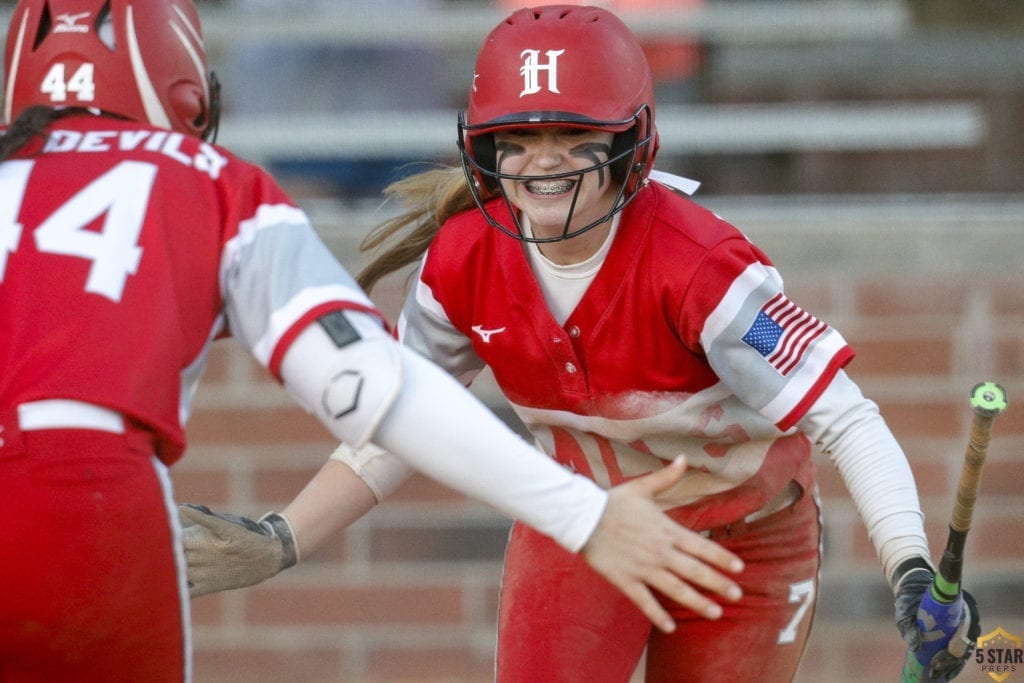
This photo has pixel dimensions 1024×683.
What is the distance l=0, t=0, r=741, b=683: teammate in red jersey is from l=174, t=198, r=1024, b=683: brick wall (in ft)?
7.69

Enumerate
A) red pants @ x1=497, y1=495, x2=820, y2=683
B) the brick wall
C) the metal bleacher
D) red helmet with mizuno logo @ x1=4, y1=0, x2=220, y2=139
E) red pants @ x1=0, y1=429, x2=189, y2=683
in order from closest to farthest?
red pants @ x1=0, y1=429, x2=189, y2=683 < red helmet with mizuno logo @ x1=4, y1=0, x2=220, y2=139 < red pants @ x1=497, y1=495, x2=820, y2=683 < the brick wall < the metal bleacher

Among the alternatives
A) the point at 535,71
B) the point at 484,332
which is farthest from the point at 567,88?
the point at 484,332

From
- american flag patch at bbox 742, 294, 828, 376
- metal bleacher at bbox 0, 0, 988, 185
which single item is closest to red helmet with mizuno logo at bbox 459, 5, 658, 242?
american flag patch at bbox 742, 294, 828, 376

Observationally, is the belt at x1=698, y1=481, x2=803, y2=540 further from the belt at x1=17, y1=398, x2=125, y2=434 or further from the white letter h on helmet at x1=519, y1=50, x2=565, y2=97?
the belt at x1=17, y1=398, x2=125, y2=434

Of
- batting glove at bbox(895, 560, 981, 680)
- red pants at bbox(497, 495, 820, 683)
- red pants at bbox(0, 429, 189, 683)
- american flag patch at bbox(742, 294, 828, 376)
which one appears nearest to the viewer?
red pants at bbox(0, 429, 189, 683)

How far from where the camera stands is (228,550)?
275 centimetres

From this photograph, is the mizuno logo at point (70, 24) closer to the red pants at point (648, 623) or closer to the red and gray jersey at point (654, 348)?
the red and gray jersey at point (654, 348)

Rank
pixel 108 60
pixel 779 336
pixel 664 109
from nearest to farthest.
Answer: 1. pixel 108 60
2. pixel 779 336
3. pixel 664 109

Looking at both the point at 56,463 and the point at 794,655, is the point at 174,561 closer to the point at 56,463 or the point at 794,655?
the point at 56,463

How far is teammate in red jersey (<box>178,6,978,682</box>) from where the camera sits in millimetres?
2633

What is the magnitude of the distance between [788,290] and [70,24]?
2.62m

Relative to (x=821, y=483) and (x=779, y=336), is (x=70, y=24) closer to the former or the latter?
(x=779, y=336)

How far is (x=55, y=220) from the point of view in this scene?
2062 millimetres

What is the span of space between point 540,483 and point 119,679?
2.09 feet
